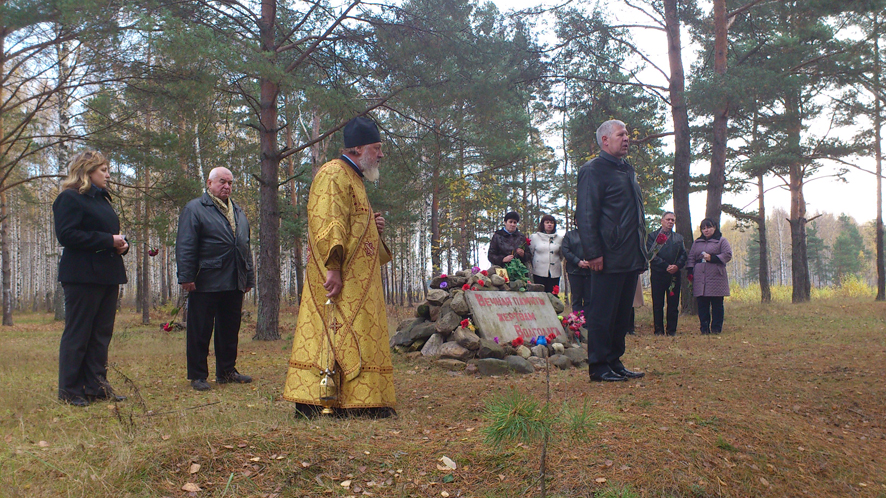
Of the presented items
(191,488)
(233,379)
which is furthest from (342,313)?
(233,379)

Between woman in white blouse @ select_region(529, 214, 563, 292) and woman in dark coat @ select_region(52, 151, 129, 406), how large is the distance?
19.7ft

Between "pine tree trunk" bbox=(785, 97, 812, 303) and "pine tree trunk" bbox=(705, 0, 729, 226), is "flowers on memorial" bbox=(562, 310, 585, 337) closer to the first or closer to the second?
"pine tree trunk" bbox=(705, 0, 729, 226)

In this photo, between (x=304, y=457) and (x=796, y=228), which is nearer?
(x=304, y=457)

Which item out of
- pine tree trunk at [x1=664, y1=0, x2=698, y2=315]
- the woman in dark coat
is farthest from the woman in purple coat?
the woman in dark coat

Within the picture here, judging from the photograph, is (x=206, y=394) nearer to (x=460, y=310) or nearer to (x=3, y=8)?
(x=460, y=310)

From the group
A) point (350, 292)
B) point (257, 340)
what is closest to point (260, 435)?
point (350, 292)

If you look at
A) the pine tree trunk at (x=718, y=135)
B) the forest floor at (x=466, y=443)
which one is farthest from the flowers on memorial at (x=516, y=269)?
the pine tree trunk at (x=718, y=135)

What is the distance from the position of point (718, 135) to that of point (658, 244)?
4.97m

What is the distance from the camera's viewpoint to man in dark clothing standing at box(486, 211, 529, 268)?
29.2 ft

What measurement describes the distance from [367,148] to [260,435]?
2019 millimetres

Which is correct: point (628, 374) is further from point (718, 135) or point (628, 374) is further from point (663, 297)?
point (718, 135)

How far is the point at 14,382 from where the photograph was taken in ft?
18.6

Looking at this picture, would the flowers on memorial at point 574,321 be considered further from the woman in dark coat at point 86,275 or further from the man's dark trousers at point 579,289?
the woman in dark coat at point 86,275

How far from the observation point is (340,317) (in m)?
3.73
